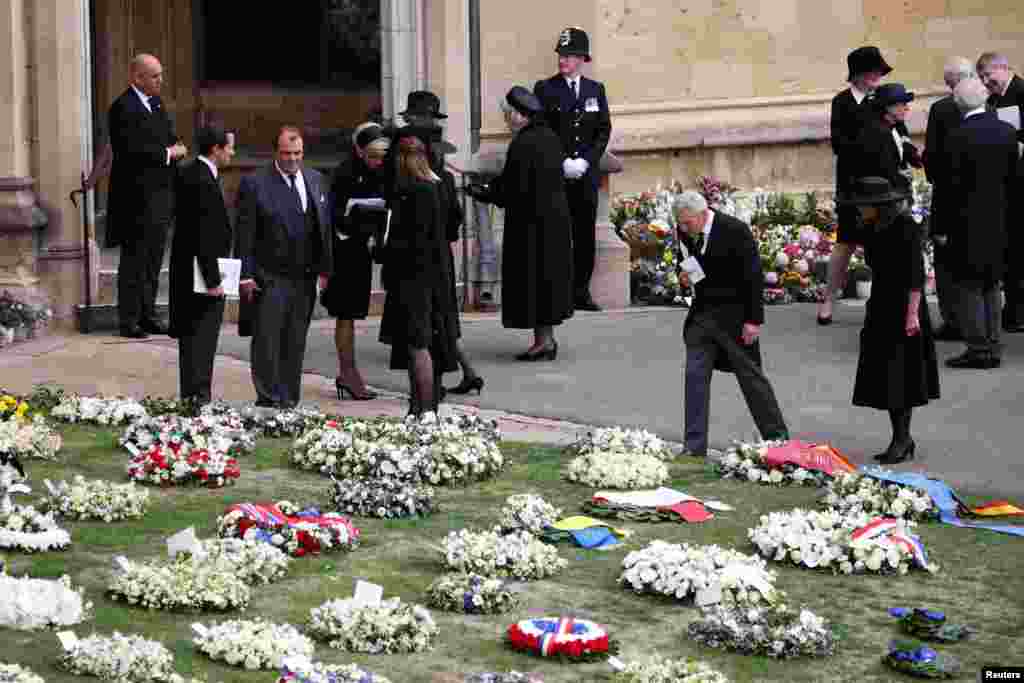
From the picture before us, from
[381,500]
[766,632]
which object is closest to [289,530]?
[381,500]

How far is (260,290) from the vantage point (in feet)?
45.3

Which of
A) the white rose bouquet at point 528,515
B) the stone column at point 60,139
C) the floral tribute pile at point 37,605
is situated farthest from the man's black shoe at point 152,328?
the floral tribute pile at point 37,605

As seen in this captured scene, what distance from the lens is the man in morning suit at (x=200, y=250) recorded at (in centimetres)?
1350

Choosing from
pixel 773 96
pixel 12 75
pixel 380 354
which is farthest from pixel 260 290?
pixel 773 96

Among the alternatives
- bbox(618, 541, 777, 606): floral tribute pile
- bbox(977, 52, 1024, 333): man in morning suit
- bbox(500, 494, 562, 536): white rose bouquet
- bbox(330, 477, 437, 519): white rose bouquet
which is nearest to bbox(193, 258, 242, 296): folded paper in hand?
bbox(330, 477, 437, 519): white rose bouquet

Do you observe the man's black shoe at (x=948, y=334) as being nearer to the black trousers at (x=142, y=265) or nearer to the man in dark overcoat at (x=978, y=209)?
the man in dark overcoat at (x=978, y=209)

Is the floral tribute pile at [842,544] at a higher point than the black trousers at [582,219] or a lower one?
lower

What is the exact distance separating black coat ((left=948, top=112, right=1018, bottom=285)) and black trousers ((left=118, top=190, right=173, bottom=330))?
5.66 metres

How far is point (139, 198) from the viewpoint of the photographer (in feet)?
55.1

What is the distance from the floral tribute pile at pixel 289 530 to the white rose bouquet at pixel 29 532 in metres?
0.72

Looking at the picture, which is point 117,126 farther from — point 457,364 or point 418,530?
point 418,530

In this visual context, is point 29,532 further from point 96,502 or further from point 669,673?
point 669,673

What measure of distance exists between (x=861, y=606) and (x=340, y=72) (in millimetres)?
19084

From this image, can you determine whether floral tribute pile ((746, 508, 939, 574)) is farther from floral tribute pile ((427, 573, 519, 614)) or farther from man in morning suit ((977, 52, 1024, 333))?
man in morning suit ((977, 52, 1024, 333))
